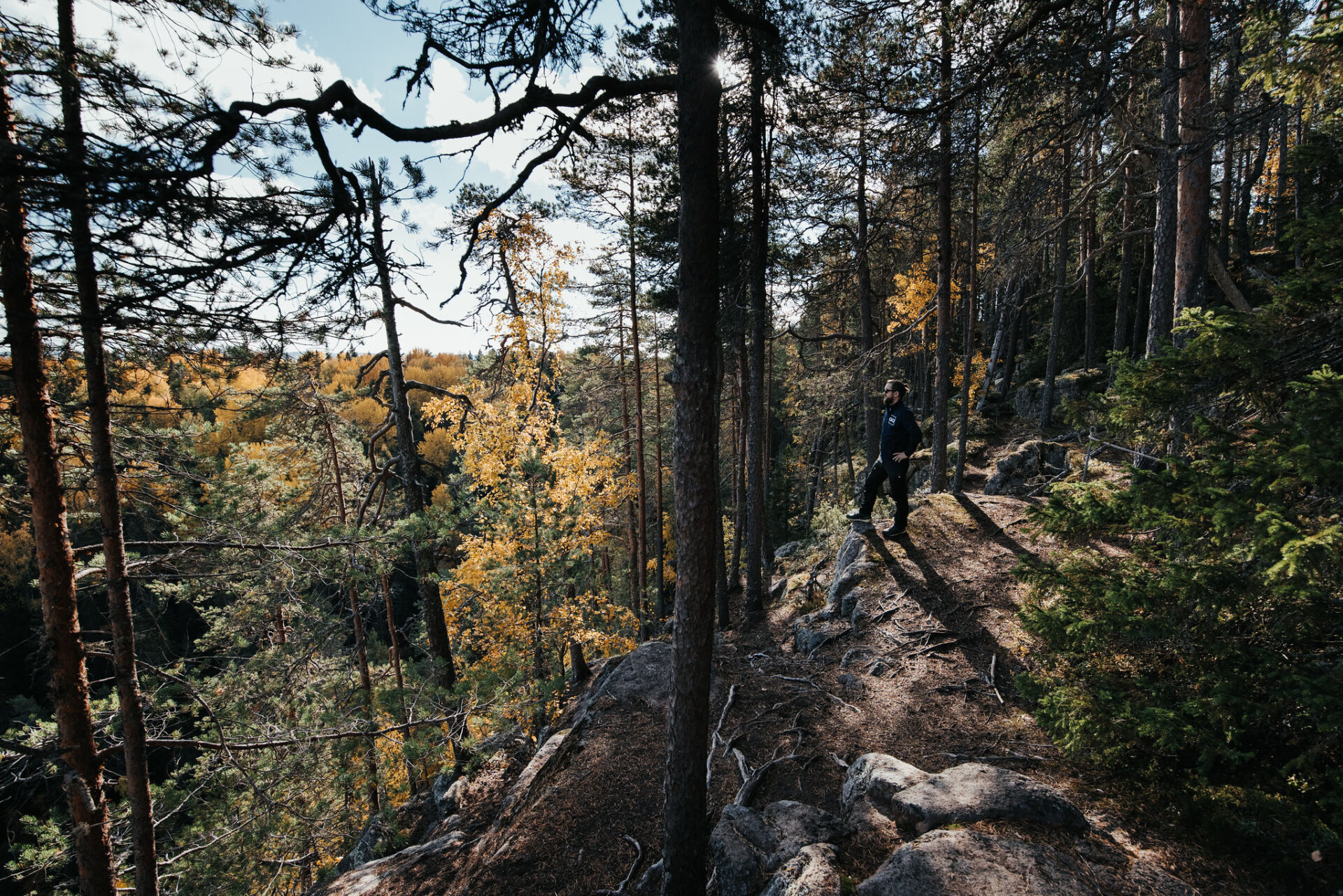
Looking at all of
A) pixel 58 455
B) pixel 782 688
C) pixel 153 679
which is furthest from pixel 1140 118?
pixel 153 679

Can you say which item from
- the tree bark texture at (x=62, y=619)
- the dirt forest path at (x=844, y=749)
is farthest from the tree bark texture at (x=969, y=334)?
the tree bark texture at (x=62, y=619)

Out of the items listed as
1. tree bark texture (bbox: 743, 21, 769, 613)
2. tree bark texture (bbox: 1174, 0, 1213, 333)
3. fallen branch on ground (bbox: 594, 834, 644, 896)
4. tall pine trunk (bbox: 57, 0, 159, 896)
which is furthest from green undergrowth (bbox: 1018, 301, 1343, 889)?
tall pine trunk (bbox: 57, 0, 159, 896)

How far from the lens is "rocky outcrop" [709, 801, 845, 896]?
10.4ft

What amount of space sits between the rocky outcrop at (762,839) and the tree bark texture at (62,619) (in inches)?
185

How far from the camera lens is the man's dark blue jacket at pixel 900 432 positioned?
6758 millimetres

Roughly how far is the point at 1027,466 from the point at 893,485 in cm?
778

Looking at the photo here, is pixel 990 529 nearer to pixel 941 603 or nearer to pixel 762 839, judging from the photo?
A: pixel 941 603

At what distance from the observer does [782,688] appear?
6.33 m

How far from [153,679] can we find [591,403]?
48.7 feet

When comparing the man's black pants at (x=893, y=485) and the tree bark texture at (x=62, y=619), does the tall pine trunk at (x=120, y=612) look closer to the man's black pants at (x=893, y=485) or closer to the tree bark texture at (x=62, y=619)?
the tree bark texture at (x=62, y=619)

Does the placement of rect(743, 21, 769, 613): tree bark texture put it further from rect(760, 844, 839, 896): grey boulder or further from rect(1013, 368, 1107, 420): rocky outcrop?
rect(1013, 368, 1107, 420): rocky outcrop

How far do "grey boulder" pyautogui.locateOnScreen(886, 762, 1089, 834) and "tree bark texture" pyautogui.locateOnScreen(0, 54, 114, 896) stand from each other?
578 cm

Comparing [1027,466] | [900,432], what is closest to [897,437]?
[900,432]

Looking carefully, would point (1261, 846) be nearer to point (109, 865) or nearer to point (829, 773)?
point (829, 773)
